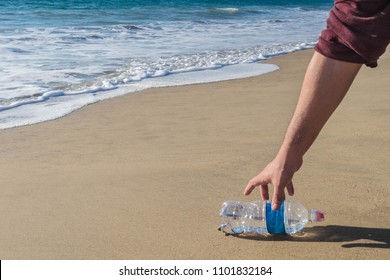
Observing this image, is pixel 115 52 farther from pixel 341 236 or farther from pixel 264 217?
pixel 341 236

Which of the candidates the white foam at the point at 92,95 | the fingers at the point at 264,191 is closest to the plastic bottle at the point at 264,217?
the fingers at the point at 264,191

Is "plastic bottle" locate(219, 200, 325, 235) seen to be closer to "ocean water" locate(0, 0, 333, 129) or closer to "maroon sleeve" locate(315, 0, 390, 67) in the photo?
"maroon sleeve" locate(315, 0, 390, 67)

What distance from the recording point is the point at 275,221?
9.70 feet

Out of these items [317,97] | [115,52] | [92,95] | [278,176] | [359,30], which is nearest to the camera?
[359,30]

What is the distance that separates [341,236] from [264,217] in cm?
34

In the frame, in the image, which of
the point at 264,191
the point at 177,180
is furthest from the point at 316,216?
the point at 177,180

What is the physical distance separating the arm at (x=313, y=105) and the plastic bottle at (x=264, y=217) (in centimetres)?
91

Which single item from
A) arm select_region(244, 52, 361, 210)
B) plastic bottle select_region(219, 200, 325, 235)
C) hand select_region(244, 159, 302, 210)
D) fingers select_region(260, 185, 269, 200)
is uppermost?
arm select_region(244, 52, 361, 210)

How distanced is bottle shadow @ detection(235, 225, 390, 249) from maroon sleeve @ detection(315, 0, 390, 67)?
1293 millimetres

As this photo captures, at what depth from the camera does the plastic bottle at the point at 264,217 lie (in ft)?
9.71

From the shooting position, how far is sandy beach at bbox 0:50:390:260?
290 centimetres

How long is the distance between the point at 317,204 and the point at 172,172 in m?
0.90

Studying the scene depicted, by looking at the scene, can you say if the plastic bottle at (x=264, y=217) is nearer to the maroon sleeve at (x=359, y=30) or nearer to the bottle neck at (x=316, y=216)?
the bottle neck at (x=316, y=216)

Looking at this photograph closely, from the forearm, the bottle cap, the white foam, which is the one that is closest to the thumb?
the forearm
